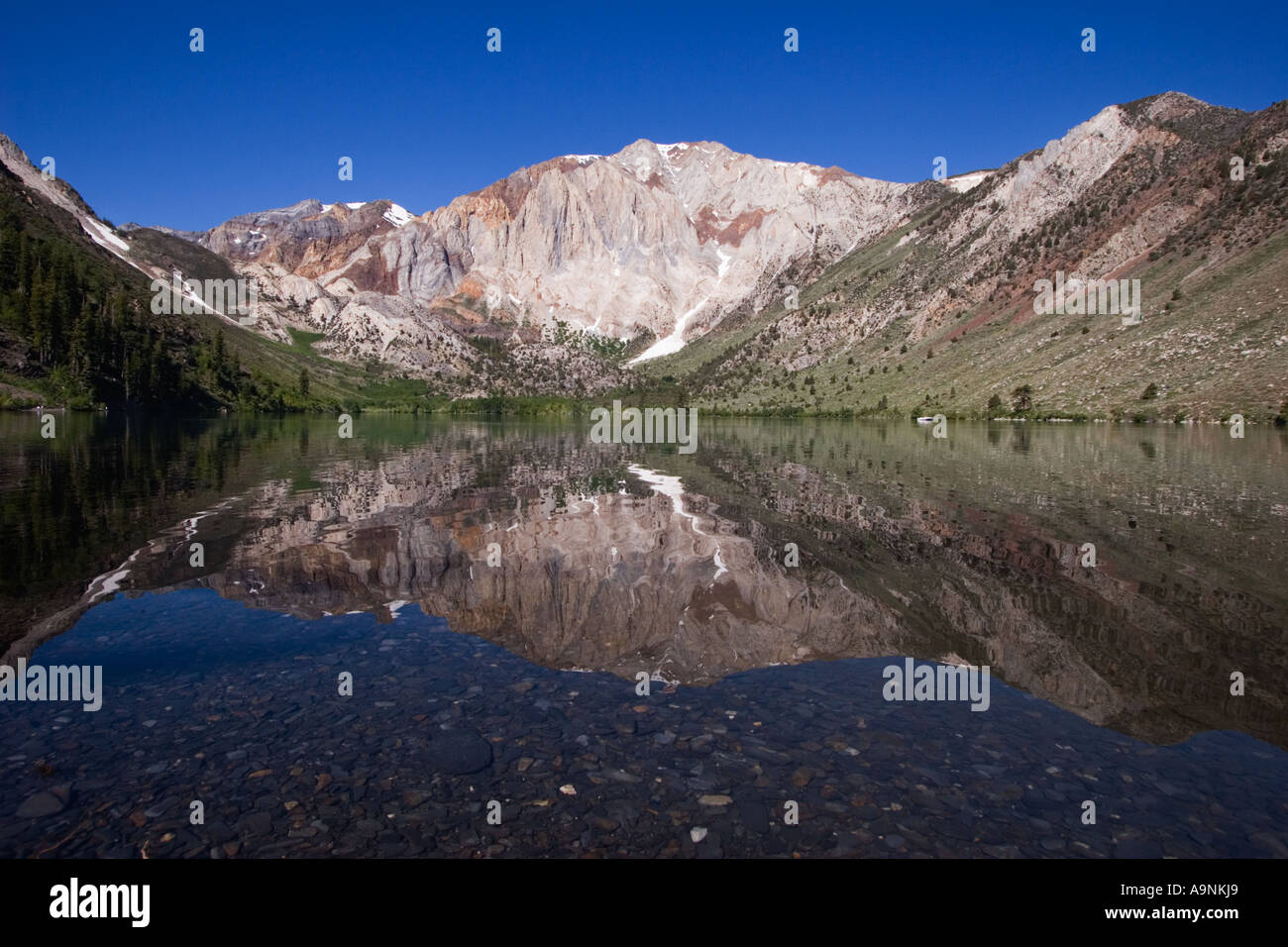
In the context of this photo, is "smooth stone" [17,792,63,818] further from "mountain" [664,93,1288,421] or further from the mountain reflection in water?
"mountain" [664,93,1288,421]

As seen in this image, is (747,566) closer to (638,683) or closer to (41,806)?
(638,683)

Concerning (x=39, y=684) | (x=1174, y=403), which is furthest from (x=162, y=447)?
(x=1174, y=403)

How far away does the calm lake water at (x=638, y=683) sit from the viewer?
8.12 meters

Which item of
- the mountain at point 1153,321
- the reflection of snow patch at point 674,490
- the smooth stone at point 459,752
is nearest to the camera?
the smooth stone at point 459,752

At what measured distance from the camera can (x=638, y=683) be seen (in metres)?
12.5

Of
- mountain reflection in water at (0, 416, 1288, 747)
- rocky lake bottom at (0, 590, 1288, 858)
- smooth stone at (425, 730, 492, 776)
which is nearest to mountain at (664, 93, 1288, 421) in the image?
mountain reflection in water at (0, 416, 1288, 747)

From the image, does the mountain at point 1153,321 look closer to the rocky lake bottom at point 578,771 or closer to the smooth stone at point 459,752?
the rocky lake bottom at point 578,771

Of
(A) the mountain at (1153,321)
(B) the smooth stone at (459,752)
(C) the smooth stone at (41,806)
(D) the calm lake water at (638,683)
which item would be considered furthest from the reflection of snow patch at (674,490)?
(A) the mountain at (1153,321)

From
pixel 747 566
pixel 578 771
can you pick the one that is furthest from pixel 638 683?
pixel 747 566

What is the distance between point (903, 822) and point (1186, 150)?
254 metres

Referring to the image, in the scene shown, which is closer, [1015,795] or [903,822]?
[903,822]

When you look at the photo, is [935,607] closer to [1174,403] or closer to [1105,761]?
[1105,761]
